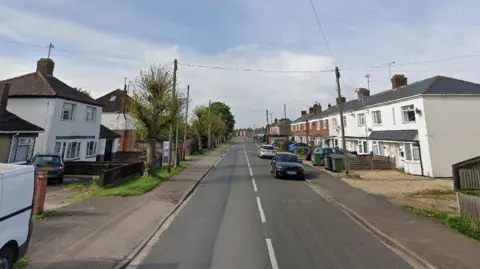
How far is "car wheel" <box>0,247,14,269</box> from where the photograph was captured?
15.1 ft

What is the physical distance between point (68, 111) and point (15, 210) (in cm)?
2141

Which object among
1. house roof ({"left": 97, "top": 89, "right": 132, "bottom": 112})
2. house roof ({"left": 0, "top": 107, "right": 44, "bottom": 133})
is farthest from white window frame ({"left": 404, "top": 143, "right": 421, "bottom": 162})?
house roof ({"left": 97, "top": 89, "right": 132, "bottom": 112})

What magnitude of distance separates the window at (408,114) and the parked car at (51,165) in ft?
82.0

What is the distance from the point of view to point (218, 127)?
70375 millimetres

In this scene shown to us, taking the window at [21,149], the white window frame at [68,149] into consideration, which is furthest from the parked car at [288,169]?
the window at [21,149]

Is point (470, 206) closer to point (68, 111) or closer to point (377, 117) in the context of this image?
point (377, 117)

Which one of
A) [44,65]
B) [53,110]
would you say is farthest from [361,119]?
[44,65]

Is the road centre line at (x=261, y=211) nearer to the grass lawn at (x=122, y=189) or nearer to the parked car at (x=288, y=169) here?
the grass lawn at (x=122, y=189)

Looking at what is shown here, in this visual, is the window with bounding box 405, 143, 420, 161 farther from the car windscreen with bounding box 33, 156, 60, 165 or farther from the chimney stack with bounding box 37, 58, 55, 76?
the chimney stack with bounding box 37, 58, 55, 76

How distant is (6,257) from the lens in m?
4.73

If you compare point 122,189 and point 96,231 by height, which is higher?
point 122,189

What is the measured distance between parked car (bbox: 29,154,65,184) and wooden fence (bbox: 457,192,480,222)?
1870cm

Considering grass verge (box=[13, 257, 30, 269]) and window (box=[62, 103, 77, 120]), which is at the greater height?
window (box=[62, 103, 77, 120])

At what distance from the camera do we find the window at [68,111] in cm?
2327
